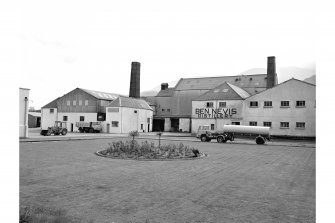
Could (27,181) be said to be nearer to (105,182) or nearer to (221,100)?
(105,182)

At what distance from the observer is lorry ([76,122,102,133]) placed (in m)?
49.1

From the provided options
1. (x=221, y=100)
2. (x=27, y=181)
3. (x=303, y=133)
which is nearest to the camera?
(x=27, y=181)

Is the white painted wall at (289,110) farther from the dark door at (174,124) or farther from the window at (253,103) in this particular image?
the dark door at (174,124)

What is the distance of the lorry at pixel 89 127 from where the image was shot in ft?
161

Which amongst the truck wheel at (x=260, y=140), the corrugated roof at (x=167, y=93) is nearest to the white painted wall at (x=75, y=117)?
the corrugated roof at (x=167, y=93)

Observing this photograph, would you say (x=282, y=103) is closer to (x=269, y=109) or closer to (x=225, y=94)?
(x=269, y=109)

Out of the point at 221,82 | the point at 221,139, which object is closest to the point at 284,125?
the point at 221,139

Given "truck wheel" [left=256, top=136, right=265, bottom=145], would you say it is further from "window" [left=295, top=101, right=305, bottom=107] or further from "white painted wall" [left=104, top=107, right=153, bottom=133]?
"white painted wall" [left=104, top=107, right=153, bottom=133]

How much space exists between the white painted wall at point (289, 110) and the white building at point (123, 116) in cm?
2289

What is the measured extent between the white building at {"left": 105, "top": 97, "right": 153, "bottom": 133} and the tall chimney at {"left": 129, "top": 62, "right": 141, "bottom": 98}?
4.62m

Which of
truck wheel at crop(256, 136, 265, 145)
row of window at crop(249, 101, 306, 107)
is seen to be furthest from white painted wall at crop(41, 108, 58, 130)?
truck wheel at crop(256, 136, 265, 145)
